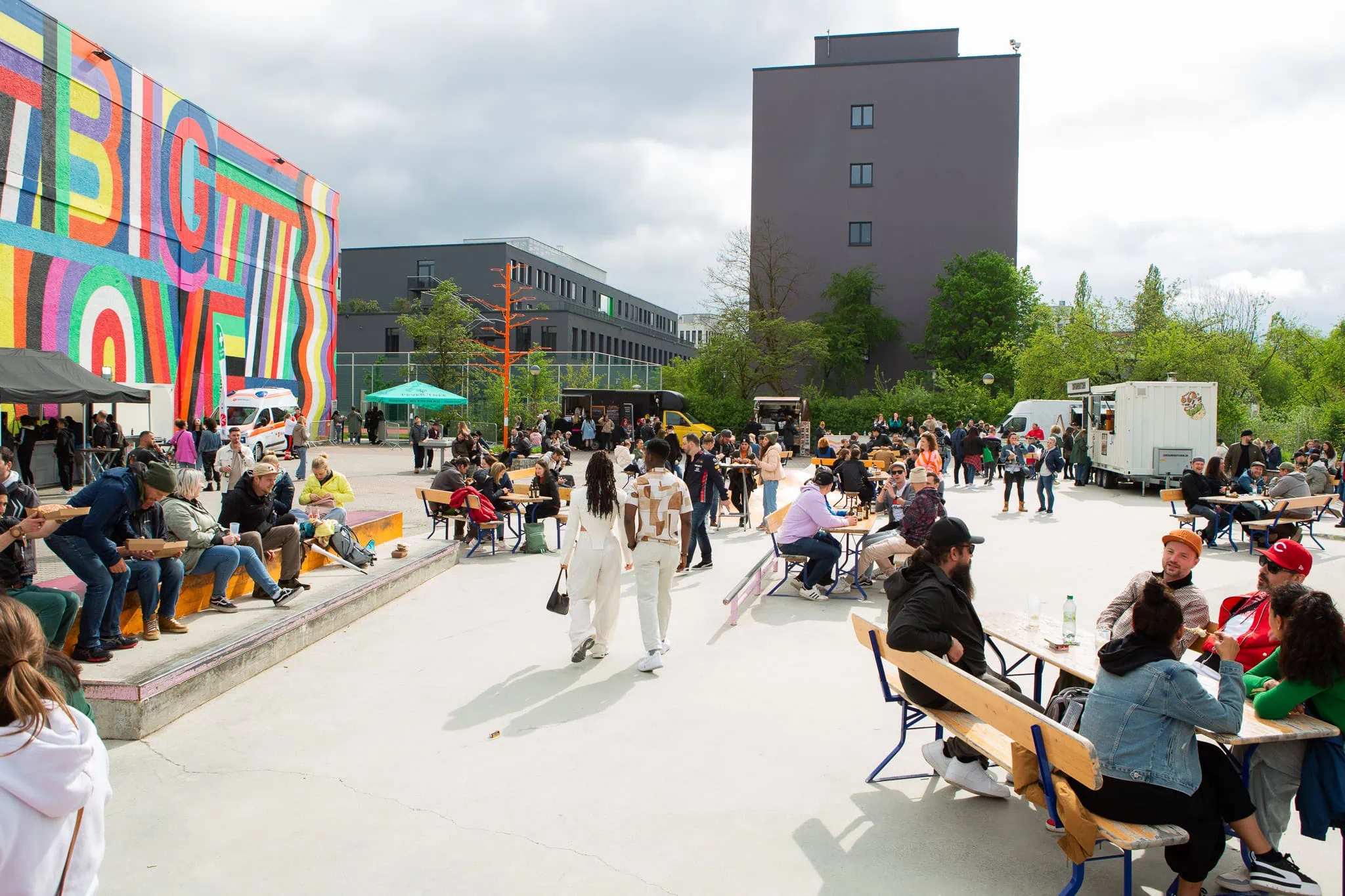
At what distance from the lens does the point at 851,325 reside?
43094 millimetres

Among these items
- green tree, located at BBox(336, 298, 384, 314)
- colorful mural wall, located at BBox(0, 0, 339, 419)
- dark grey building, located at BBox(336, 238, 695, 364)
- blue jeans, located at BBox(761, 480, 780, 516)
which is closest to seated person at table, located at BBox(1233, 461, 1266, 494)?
blue jeans, located at BBox(761, 480, 780, 516)

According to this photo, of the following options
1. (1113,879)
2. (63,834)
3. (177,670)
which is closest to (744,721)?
(1113,879)

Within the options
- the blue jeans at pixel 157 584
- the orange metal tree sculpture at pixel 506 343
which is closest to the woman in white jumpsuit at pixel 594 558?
the blue jeans at pixel 157 584

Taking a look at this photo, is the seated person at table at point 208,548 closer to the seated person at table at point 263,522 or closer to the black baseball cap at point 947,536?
the seated person at table at point 263,522

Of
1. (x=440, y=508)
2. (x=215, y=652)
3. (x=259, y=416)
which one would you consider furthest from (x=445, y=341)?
(x=215, y=652)

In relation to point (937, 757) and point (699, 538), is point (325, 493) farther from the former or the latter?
point (937, 757)

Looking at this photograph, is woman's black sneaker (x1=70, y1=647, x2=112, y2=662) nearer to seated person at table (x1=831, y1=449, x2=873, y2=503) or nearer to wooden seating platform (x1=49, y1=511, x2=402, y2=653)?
wooden seating platform (x1=49, y1=511, x2=402, y2=653)

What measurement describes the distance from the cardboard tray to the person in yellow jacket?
145 inches

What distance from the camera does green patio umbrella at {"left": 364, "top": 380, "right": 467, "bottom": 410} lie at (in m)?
24.7

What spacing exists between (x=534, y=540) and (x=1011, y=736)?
8.79 metres

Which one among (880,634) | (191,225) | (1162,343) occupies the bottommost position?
(880,634)

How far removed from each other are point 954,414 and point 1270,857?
3566cm

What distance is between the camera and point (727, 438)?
1825cm

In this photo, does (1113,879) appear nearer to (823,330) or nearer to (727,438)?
(727,438)
